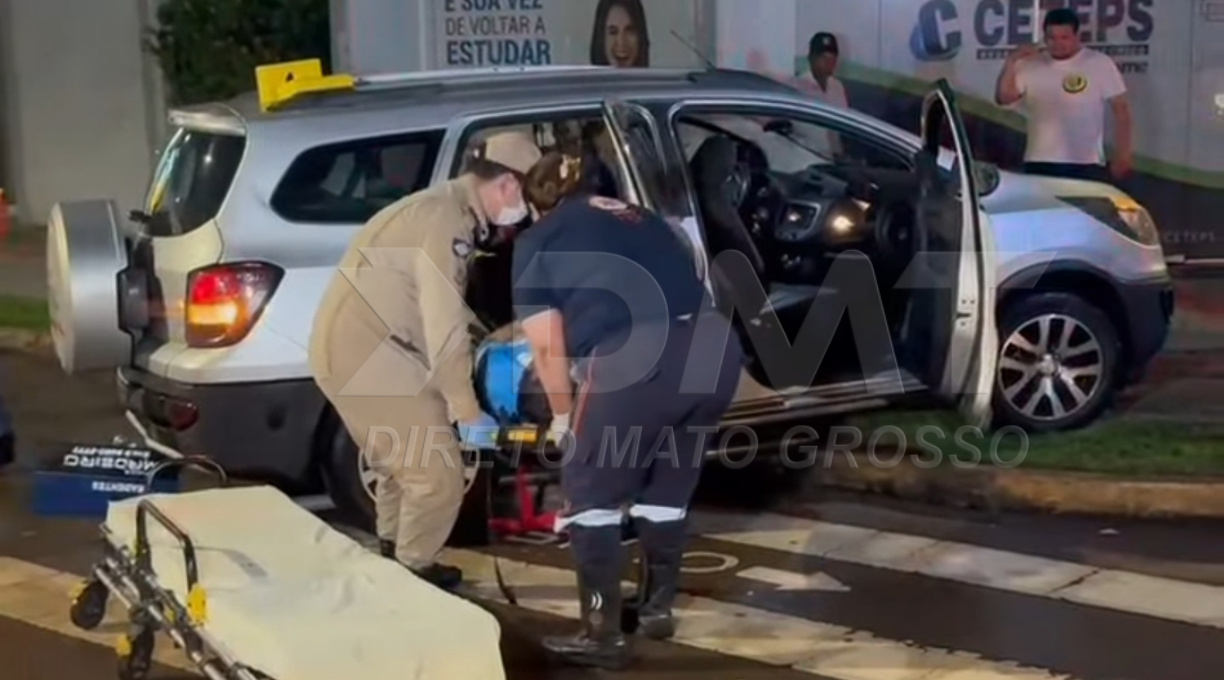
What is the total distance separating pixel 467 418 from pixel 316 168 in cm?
145

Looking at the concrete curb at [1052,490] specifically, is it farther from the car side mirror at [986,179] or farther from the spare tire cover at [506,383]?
the spare tire cover at [506,383]

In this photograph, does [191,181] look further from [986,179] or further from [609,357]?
[986,179]

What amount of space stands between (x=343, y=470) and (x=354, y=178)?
112 cm

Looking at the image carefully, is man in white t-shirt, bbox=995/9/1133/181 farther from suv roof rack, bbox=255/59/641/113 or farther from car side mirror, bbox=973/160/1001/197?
suv roof rack, bbox=255/59/641/113

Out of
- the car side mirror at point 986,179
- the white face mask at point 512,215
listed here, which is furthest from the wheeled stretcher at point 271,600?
the car side mirror at point 986,179

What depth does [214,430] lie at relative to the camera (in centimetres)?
688

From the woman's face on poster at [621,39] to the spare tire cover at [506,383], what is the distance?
6654 millimetres

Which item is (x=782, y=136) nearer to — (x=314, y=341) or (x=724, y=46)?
(x=314, y=341)

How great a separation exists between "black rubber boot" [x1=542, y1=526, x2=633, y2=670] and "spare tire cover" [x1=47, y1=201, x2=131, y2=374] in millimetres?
2264

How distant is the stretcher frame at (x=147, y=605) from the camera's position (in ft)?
16.8

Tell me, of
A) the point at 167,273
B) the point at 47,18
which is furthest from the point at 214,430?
the point at 47,18

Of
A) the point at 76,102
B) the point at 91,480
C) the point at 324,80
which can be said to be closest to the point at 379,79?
the point at 324,80

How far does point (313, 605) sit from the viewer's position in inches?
199

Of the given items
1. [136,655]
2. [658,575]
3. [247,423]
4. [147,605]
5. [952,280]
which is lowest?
[136,655]
